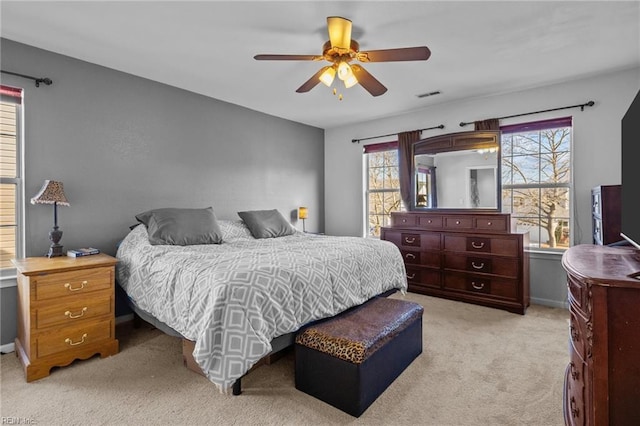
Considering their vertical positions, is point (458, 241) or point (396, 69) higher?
point (396, 69)

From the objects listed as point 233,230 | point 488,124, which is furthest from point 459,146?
point 233,230

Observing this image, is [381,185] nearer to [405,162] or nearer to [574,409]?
[405,162]

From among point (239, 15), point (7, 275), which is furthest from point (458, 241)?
point (7, 275)

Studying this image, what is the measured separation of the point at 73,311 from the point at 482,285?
387 cm

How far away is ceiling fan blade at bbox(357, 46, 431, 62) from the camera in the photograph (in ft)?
6.93

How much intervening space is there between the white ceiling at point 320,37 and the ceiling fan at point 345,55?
0.63 ft

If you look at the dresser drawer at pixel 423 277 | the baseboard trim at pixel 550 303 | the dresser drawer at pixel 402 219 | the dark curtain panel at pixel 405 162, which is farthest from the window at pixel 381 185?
the baseboard trim at pixel 550 303

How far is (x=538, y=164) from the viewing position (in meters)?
3.85

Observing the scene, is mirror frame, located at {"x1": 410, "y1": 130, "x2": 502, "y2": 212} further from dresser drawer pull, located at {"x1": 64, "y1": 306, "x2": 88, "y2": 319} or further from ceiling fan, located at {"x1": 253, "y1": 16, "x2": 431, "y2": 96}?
dresser drawer pull, located at {"x1": 64, "y1": 306, "x2": 88, "y2": 319}

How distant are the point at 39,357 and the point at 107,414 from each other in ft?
2.74

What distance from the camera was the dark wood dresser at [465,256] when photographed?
11.4 feet

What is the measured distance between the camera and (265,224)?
151 inches

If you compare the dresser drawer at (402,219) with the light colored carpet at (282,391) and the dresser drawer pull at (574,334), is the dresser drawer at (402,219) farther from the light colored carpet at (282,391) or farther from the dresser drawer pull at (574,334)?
the dresser drawer pull at (574,334)

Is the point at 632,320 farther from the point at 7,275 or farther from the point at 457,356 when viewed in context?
the point at 7,275
